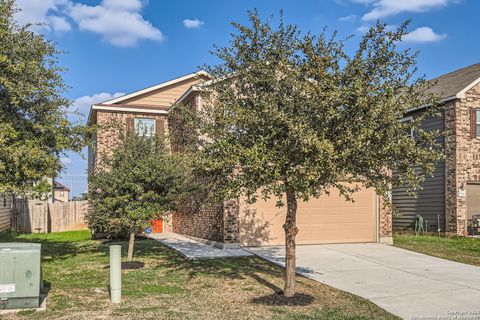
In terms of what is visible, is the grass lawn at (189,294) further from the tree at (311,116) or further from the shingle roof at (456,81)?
the shingle roof at (456,81)

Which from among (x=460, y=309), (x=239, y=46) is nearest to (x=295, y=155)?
(x=239, y=46)

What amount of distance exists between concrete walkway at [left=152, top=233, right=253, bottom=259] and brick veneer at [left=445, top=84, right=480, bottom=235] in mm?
A: 9244

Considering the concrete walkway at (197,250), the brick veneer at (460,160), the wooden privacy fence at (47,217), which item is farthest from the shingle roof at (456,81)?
the wooden privacy fence at (47,217)

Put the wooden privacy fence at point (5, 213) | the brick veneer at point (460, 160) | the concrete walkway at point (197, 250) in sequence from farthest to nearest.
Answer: the wooden privacy fence at point (5, 213), the brick veneer at point (460, 160), the concrete walkway at point (197, 250)

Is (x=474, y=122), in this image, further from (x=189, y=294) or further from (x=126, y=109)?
(x=189, y=294)

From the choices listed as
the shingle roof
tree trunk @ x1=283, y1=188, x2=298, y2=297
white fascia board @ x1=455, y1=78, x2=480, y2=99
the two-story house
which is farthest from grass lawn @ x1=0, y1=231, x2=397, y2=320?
the shingle roof

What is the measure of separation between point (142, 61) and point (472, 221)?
14.6 m

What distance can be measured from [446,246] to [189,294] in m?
10.5

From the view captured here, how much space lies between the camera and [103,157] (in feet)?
38.0

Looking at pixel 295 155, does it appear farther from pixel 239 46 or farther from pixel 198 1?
pixel 198 1

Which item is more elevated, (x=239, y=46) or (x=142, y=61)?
(x=142, y=61)

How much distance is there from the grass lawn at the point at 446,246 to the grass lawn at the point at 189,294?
5.58m

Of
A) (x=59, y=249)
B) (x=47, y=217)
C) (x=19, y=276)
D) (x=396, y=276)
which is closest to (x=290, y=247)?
(x=396, y=276)

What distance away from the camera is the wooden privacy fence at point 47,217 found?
22.1m
